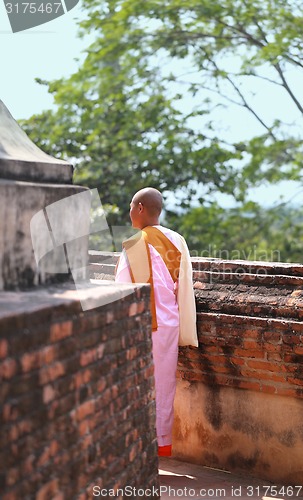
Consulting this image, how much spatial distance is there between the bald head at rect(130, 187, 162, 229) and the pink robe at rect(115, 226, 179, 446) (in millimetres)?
207

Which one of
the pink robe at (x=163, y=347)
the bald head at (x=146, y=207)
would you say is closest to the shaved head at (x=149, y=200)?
the bald head at (x=146, y=207)

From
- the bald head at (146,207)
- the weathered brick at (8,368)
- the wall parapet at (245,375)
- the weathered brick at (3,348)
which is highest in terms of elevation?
the bald head at (146,207)

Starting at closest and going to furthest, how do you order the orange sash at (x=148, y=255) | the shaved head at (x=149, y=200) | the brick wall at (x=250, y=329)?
1. the brick wall at (x=250, y=329)
2. the orange sash at (x=148, y=255)
3. the shaved head at (x=149, y=200)

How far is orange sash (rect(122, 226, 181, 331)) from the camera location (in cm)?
411

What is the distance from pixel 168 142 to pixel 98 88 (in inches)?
78.4

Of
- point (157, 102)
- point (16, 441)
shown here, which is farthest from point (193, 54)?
point (16, 441)

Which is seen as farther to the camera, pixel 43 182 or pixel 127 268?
pixel 127 268

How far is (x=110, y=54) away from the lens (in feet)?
47.4

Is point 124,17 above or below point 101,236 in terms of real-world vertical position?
above

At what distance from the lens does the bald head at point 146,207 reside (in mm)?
4273

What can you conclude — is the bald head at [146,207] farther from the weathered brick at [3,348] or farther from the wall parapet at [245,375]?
the weathered brick at [3,348]

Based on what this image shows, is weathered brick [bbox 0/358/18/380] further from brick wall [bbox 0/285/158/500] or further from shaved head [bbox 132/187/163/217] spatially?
shaved head [bbox 132/187/163/217]

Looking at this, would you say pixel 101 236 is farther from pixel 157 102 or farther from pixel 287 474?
pixel 287 474

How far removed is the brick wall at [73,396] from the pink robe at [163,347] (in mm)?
1164
